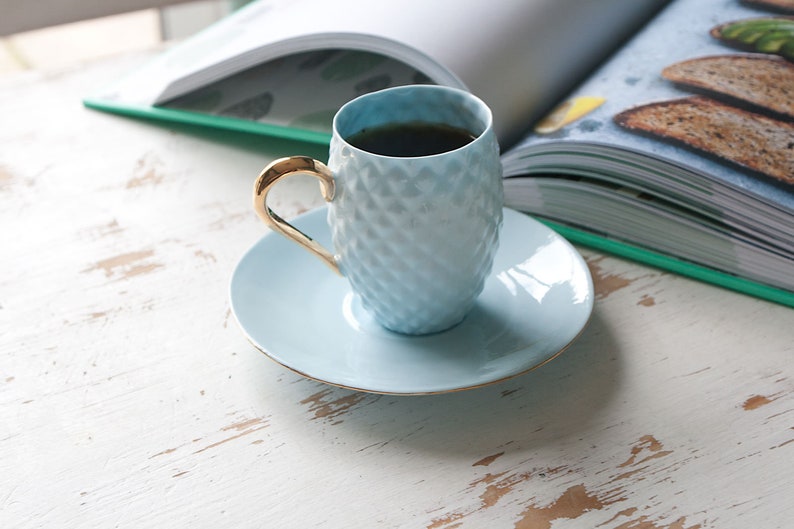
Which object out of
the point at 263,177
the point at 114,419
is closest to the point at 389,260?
the point at 263,177

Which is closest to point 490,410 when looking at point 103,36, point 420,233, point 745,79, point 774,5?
point 420,233

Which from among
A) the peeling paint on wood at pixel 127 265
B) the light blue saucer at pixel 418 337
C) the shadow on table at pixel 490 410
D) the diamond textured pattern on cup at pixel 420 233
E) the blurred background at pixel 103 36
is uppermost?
the diamond textured pattern on cup at pixel 420 233

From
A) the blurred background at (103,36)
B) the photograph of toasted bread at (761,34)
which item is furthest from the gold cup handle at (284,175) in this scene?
the blurred background at (103,36)

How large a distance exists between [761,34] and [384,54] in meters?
0.34

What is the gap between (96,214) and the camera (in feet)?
2.34

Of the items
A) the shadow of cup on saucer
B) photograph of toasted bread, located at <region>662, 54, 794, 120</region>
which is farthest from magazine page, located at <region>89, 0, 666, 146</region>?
the shadow of cup on saucer

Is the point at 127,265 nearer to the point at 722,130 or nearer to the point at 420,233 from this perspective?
the point at 420,233

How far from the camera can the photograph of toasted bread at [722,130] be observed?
0.57 metres

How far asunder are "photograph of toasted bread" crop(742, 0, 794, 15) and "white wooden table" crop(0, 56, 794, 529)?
0.34 m

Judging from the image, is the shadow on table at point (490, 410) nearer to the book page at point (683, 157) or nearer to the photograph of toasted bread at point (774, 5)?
the book page at point (683, 157)

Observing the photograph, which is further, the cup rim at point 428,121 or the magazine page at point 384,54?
the magazine page at point 384,54

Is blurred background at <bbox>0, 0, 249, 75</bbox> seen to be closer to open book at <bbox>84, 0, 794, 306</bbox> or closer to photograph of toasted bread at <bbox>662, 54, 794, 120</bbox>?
open book at <bbox>84, 0, 794, 306</bbox>

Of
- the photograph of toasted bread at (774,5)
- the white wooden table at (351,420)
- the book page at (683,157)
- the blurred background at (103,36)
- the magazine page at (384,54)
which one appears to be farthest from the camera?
the blurred background at (103,36)

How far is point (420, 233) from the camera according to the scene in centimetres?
48
